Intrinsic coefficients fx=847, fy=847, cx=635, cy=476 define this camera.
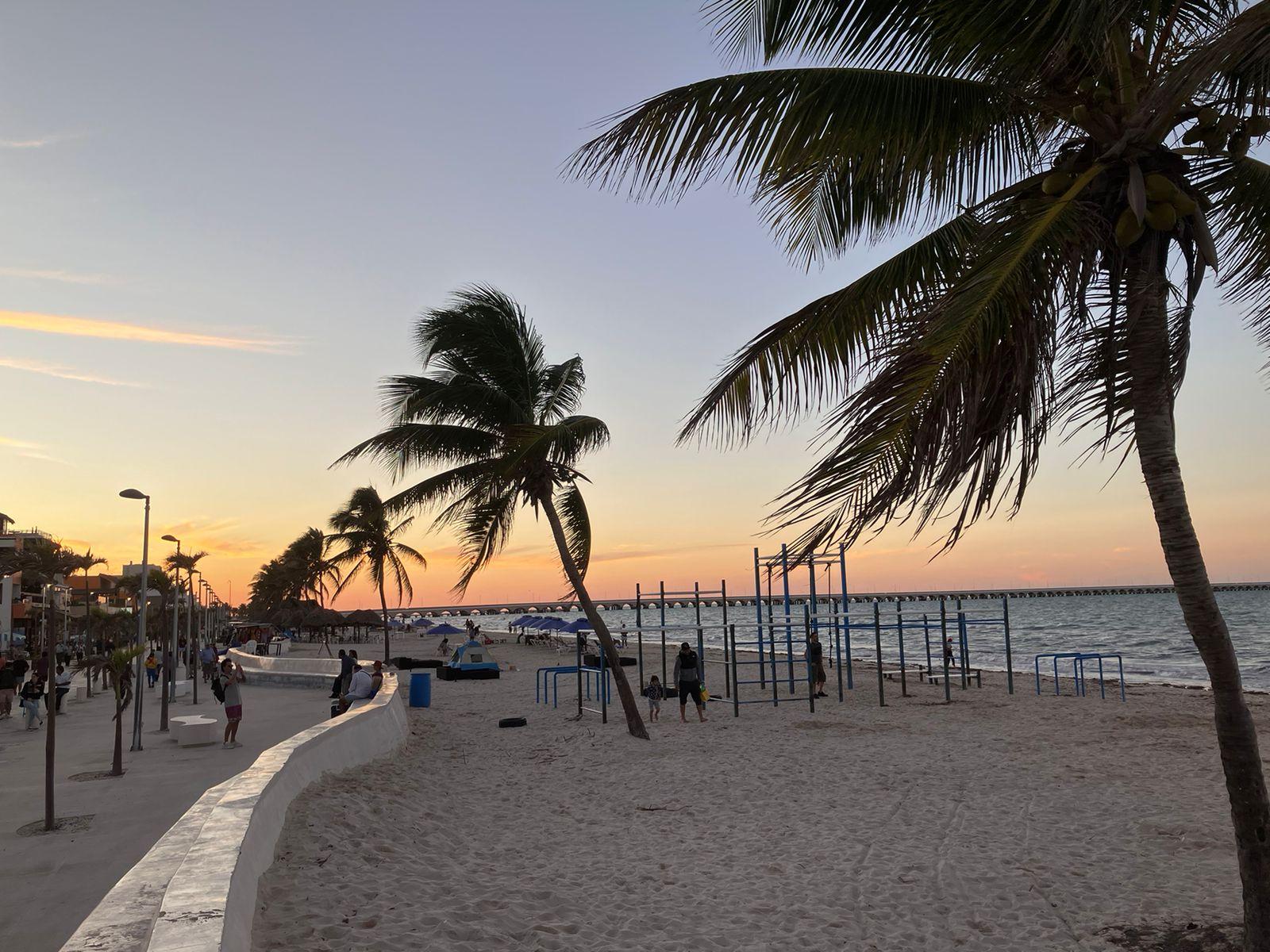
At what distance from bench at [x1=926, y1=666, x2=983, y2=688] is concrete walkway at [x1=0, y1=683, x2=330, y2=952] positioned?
693 inches

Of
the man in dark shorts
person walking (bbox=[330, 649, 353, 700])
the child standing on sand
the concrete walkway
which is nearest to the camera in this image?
the concrete walkway

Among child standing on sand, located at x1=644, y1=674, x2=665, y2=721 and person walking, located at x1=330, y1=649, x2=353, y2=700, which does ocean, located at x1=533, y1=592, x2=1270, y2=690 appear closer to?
child standing on sand, located at x1=644, y1=674, x2=665, y2=721

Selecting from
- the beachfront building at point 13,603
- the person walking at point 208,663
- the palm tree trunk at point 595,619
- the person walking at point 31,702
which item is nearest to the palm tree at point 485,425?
the palm tree trunk at point 595,619

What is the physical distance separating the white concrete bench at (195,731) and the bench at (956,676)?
62.2 ft

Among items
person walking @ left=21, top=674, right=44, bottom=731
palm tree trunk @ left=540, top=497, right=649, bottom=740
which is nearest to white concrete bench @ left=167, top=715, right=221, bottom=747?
person walking @ left=21, top=674, right=44, bottom=731

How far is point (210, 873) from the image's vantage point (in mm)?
4637

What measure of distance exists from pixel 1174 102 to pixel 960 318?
1388 millimetres

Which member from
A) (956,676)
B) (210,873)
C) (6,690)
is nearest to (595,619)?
(210,873)

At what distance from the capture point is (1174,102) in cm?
400

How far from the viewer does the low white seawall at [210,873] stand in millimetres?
3883

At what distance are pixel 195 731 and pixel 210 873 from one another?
1265 centimetres

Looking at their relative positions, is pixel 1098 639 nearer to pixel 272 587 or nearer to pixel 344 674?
pixel 344 674

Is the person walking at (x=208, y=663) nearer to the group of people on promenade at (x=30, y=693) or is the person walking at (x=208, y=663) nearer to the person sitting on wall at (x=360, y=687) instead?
the group of people on promenade at (x=30, y=693)

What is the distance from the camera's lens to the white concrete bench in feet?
51.2
